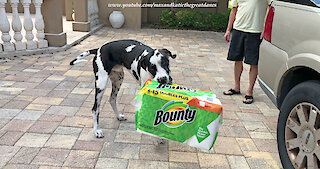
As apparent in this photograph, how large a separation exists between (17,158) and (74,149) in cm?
54

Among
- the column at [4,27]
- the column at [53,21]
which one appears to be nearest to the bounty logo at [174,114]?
the column at [4,27]

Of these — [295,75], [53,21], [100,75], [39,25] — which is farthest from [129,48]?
[53,21]

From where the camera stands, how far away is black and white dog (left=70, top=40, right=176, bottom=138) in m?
2.64

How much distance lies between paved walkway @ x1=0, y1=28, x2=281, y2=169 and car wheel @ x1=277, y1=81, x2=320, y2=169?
0.45m

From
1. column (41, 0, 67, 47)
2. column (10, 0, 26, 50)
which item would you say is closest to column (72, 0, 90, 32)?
column (41, 0, 67, 47)

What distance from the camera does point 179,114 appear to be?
2.49 m

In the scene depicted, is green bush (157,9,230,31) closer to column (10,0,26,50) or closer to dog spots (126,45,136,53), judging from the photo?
column (10,0,26,50)

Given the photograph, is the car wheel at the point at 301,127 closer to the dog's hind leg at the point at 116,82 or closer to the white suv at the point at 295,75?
the white suv at the point at 295,75

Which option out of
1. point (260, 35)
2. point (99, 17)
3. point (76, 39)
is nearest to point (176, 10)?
point (99, 17)

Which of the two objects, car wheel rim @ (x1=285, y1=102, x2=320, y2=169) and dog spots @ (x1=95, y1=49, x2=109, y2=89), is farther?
dog spots @ (x1=95, y1=49, x2=109, y2=89)

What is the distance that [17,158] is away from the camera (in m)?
2.73

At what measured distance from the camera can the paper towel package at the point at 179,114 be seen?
2.42 meters

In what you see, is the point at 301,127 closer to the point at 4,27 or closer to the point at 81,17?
the point at 4,27

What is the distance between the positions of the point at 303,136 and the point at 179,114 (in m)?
1.04
